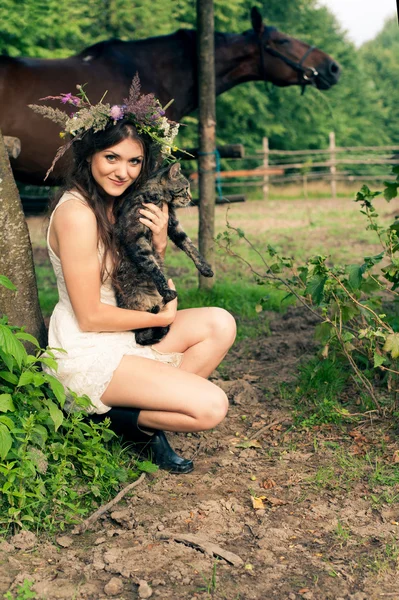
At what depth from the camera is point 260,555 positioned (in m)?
2.55

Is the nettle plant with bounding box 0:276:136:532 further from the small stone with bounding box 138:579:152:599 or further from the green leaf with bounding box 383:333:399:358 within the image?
the green leaf with bounding box 383:333:399:358

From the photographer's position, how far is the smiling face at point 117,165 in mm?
3059

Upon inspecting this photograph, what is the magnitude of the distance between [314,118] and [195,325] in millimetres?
23740

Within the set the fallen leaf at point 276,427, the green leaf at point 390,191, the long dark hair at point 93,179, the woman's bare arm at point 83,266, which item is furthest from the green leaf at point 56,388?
the green leaf at point 390,191

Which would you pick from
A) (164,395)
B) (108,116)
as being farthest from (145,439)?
(108,116)

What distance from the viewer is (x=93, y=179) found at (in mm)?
3131

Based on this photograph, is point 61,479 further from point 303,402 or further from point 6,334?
point 303,402

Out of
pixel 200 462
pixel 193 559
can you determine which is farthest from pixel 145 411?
pixel 193 559

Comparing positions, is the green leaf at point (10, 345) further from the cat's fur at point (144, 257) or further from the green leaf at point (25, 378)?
the cat's fur at point (144, 257)

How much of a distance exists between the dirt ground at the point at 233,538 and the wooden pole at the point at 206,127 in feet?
9.12

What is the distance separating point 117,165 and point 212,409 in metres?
1.13

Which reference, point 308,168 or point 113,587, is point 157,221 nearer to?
point 113,587

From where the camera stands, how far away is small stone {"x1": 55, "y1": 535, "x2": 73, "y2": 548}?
2588 mm

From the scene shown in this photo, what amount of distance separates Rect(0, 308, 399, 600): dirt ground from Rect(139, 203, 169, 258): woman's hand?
1001 millimetres
